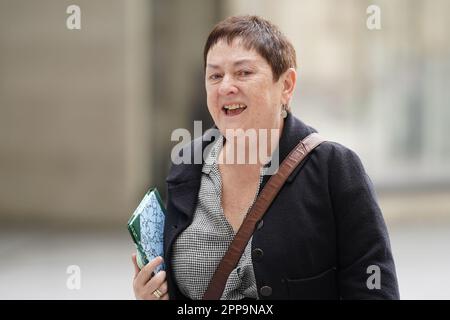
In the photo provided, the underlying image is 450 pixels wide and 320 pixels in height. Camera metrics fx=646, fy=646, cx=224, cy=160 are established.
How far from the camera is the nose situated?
92.0 inches

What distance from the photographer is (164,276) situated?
8.03 ft

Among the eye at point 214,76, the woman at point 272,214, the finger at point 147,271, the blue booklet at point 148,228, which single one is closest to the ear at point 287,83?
the woman at point 272,214

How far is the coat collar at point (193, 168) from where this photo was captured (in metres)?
2.44

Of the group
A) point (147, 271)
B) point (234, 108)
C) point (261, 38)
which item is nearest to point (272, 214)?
point (234, 108)

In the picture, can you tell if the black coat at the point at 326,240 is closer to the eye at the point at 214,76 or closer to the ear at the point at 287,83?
the ear at the point at 287,83

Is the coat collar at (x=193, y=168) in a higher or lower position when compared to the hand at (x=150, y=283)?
higher

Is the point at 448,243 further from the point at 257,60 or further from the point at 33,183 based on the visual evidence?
the point at 257,60

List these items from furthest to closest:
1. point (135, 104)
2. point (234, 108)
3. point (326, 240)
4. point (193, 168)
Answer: point (135, 104)
point (193, 168)
point (234, 108)
point (326, 240)

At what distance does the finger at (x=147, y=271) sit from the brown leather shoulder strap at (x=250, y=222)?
216 millimetres

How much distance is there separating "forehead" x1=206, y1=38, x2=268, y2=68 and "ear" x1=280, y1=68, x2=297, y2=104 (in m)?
0.12

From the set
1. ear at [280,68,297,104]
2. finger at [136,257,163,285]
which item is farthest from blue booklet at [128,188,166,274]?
ear at [280,68,297,104]

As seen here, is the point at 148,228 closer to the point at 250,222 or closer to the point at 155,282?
the point at 155,282

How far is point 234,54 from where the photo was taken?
234 centimetres

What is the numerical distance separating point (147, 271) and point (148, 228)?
16 centimetres
